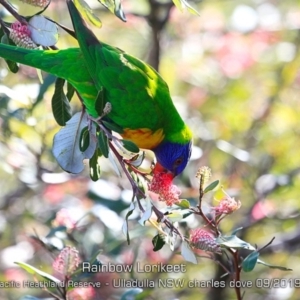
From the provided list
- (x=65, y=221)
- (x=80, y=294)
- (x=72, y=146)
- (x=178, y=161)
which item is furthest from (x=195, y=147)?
(x=72, y=146)

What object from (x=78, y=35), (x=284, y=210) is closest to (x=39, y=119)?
(x=78, y=35)

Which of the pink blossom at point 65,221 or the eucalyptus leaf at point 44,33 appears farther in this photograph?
the pink blossom at point 65,221

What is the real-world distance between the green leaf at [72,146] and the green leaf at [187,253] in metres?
0.32

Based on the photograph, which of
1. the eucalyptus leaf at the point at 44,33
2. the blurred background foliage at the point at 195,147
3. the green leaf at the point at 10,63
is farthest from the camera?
the blurred background foliage at the point at 195,147

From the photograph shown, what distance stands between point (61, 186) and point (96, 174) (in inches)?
55.6

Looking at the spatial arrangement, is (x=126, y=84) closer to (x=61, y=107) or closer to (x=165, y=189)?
(x=61, y=107)

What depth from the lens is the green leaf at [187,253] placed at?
4.62 ft

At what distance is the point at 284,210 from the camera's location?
2.92 meters

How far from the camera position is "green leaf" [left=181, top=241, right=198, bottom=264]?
141cm

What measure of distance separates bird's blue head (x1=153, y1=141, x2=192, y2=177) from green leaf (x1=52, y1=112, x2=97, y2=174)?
17.6 inches

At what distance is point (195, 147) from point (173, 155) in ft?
1.85

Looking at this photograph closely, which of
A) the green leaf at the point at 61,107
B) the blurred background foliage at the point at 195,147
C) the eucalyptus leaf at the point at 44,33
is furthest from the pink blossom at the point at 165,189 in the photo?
the eucalyptus leaf at the point at 44,33

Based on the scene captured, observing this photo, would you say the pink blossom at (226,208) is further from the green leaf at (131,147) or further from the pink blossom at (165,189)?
the green leaf at (131,147)

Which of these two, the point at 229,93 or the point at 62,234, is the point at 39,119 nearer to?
the point at 62,234
